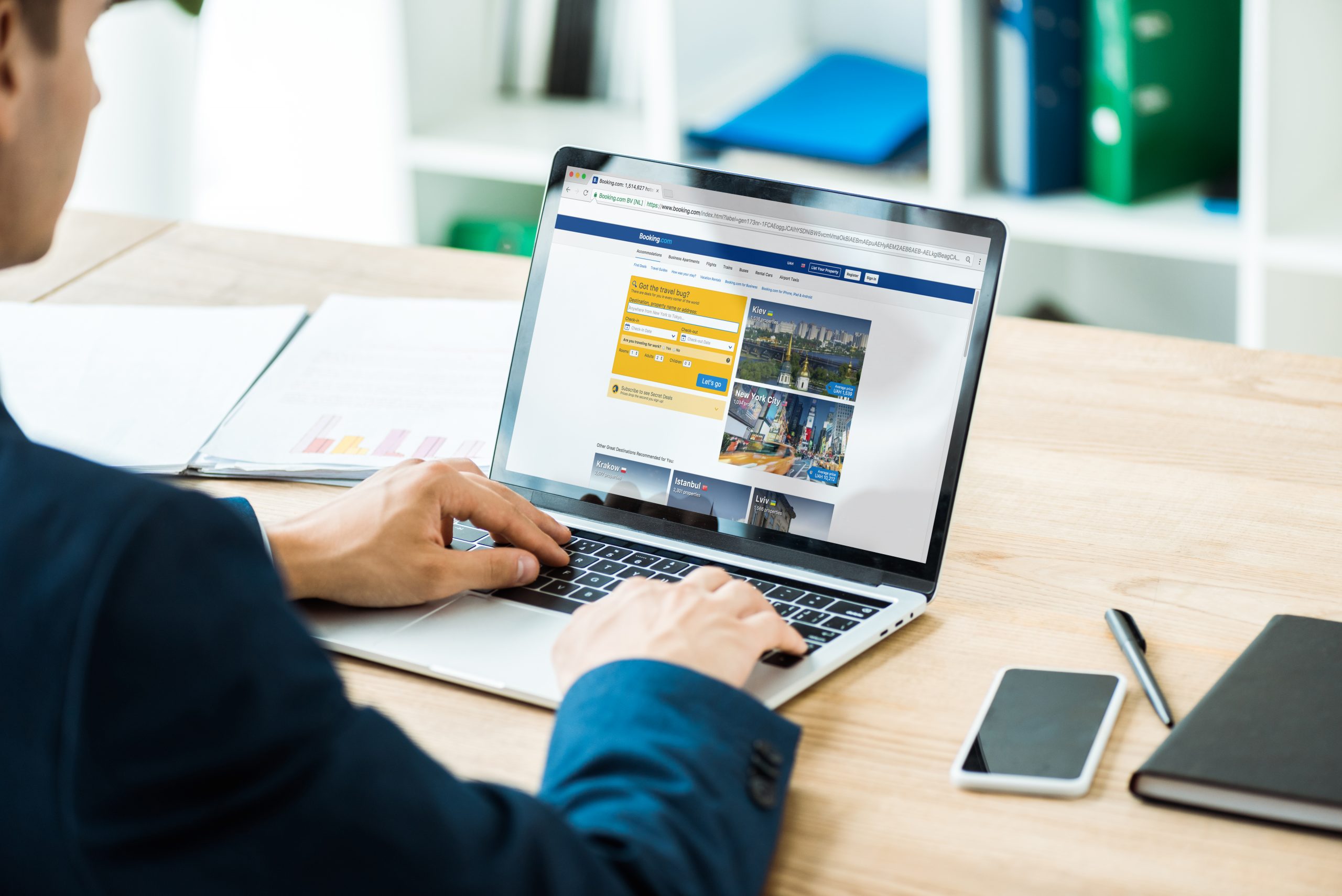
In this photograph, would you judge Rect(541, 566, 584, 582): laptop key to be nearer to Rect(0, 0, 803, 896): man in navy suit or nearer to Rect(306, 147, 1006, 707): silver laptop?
Rect(306, 147, 1006, 707): silver laptop

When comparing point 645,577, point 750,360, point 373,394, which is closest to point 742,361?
point 750,360

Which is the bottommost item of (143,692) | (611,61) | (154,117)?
(143,692)

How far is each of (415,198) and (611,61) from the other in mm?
477

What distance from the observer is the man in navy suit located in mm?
441

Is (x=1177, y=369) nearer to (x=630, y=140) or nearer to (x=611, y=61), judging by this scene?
(x=630, y=140)

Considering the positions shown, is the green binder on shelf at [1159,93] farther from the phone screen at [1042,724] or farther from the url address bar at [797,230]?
the phone screen at [1042,724]

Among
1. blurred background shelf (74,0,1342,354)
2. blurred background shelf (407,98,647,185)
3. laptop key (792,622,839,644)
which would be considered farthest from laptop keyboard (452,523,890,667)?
blurred background shelf (407,98,647,185)

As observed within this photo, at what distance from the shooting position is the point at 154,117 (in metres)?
2.61

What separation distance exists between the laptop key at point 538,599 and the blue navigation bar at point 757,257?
27 cm

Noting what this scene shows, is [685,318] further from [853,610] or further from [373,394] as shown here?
[373,394]

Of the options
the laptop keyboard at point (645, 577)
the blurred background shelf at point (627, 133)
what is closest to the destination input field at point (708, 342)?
the laptop keyboard at point (645, 577)

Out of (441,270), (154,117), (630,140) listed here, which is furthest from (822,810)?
(154,117)

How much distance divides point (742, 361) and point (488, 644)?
0.91ft

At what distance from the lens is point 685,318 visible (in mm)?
931
